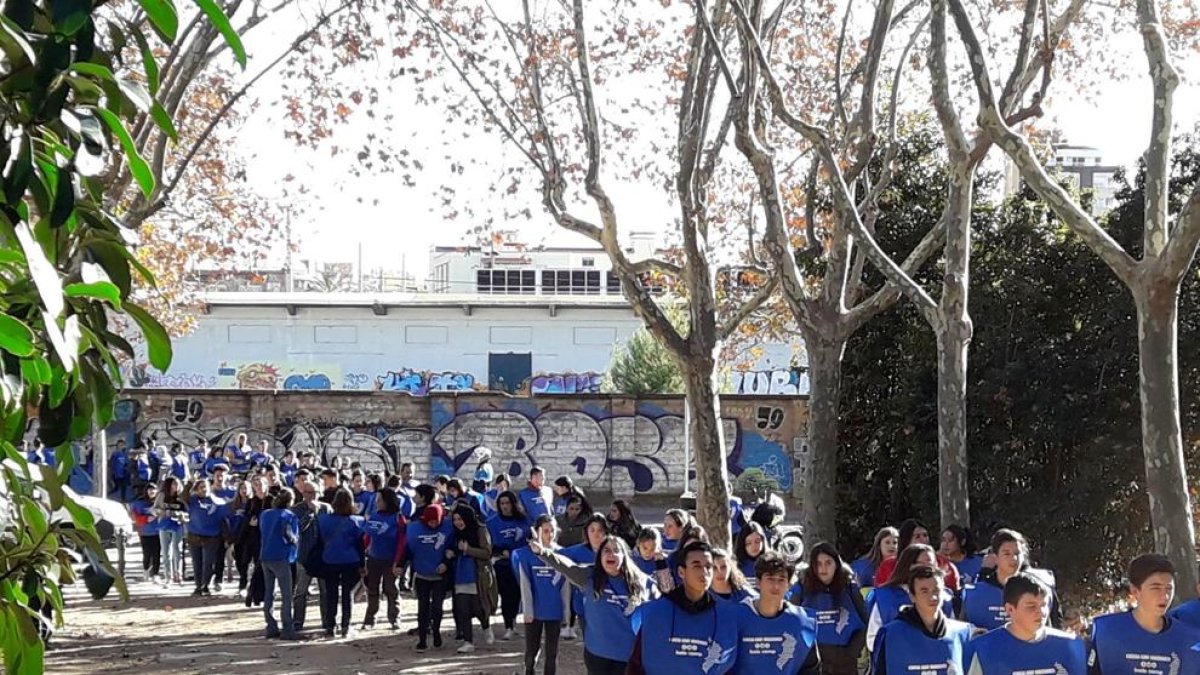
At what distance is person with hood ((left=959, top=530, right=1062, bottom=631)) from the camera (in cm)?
931

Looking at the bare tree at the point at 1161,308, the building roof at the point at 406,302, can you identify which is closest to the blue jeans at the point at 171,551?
the bare tree at the point at 1161,308

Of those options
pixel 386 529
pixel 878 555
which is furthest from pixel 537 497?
pixel 878 555

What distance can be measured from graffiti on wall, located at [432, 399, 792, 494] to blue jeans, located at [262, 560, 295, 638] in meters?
17.7

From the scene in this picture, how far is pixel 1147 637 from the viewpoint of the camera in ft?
24.9

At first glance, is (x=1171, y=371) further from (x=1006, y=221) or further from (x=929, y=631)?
(x=1006, y=221)

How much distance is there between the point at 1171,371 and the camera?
981 centimetres

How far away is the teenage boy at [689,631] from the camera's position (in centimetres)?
805

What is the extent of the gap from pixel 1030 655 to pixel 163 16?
640cm

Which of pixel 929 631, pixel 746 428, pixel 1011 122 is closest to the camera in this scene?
pixel 929 631

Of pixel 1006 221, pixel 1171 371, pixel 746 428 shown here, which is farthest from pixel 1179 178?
pixel 746 428

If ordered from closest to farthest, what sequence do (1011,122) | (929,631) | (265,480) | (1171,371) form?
1. (929,631)
2. (1171,371)
3. (1011,122)
4. (265,480)

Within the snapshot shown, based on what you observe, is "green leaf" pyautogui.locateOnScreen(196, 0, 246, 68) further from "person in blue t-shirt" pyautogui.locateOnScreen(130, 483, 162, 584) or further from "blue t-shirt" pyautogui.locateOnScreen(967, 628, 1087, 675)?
"person in blue t-shirt" pyautogui.locateOnScreen(130, 483, 162, 584)

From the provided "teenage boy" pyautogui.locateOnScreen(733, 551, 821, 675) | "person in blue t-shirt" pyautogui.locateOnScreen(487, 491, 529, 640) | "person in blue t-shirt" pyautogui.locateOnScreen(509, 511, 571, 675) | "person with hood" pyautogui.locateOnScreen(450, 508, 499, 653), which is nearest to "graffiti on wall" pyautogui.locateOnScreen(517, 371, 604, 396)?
"person in blue t-shirt" pyautogui.locateOnScreen(487, 491, 529, 640)

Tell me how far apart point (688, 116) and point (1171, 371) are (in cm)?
684
